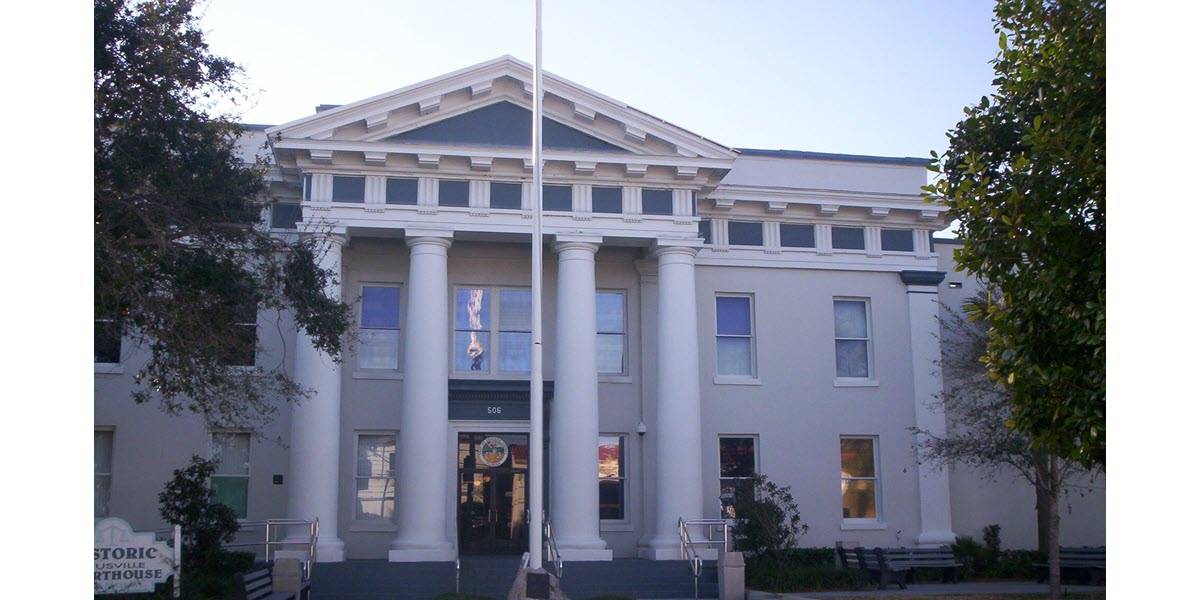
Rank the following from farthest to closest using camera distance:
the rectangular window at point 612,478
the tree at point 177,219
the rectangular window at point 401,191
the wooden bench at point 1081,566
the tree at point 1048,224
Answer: the rectangular window at point 612,478
the wooden bench at point 1081,566
the rectangular window at point 401,191
the tree at point 177,219
the tree at point 1048,224

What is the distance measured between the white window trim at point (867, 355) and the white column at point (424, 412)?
31.7ft

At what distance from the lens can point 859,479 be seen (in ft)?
93.8

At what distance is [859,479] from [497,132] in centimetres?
1194

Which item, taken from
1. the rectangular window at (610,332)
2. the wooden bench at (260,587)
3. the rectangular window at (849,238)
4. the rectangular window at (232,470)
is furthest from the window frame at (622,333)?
the wooden bench at (260,587)

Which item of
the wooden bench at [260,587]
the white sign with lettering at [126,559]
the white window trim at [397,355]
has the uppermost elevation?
the white window trim at [397,355]

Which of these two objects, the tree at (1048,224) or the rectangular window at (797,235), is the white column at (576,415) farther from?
the tree at (1048,224)

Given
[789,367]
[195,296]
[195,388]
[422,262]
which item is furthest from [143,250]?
[789,367]

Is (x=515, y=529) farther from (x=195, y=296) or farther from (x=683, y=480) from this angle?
(x=195, y=296)

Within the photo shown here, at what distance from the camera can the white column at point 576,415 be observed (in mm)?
24547

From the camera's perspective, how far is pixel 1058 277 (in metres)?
11.0

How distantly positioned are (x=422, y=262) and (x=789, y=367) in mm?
9288

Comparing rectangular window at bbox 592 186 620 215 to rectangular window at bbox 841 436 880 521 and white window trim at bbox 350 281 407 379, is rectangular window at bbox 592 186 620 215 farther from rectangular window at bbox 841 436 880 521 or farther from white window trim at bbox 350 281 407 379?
rectangular window at bbox 841 436 880 521

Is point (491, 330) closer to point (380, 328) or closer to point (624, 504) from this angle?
point (380, 328)

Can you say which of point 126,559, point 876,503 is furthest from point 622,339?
point 126,559
